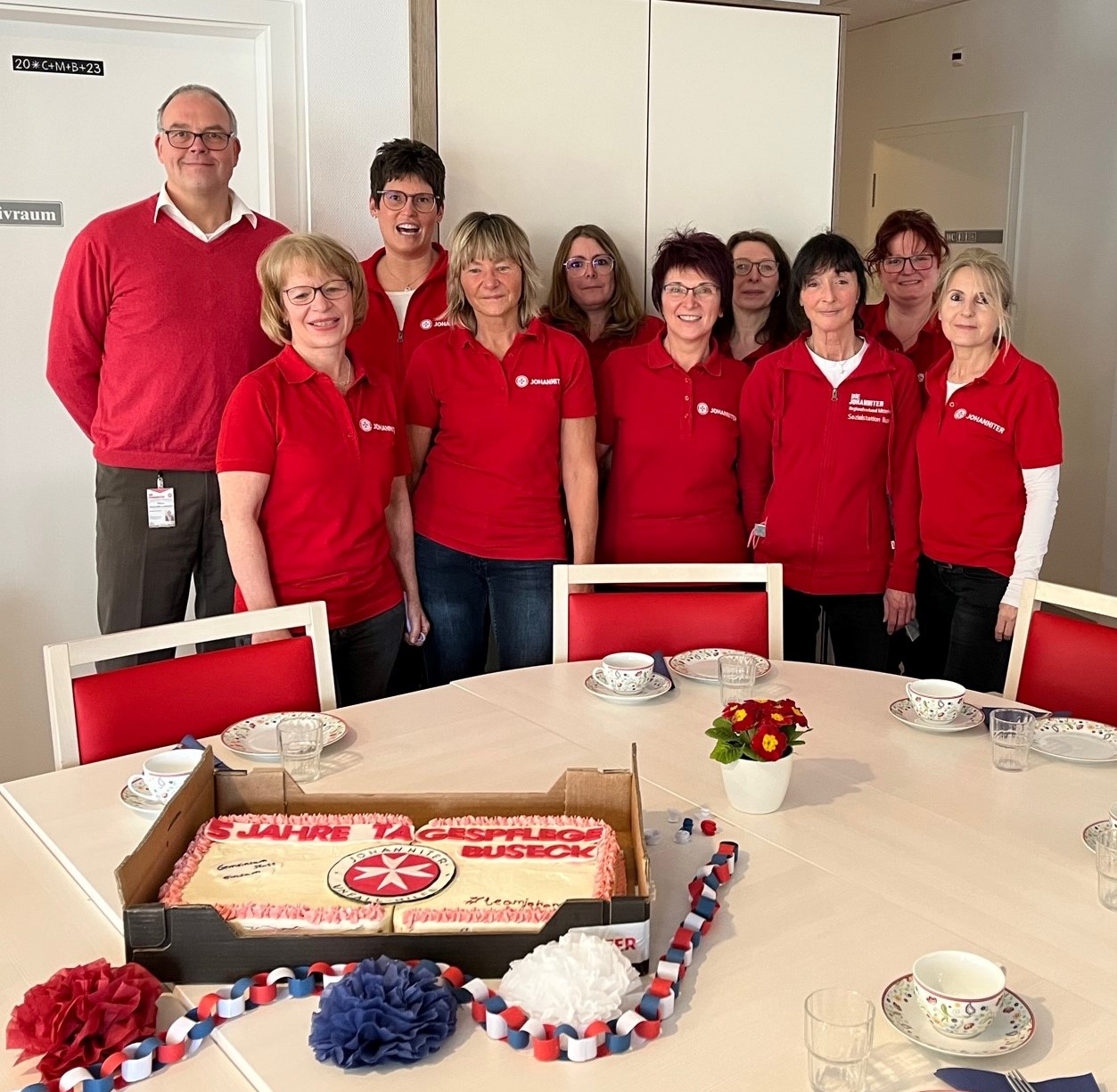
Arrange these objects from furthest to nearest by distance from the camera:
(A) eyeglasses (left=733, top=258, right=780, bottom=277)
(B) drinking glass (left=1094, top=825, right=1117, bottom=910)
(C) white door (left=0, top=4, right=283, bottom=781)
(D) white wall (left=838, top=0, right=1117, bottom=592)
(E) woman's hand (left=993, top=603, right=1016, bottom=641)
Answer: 1. (D) white wall (left=838, top=0, right=1117, bottom=592)
2. (A) eyeglasses (left=733, top=258, right=780, bottom=277)
3. (C) white door (left=0, top=4, right=283, bottom=781)
4. (E) woman's hand (left=993, top=603, right=1016, bottom=641)
5. (B) drinking glass (left=1094, top=825, right=1117, bottom=910)

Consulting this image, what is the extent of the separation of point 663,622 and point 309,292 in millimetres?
1012

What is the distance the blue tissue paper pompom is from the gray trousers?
208 centimetres

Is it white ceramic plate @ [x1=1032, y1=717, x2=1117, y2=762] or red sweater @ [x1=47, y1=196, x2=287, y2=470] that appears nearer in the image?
white ceramic plate @ [x1=1032, y1=717, x2=1117, y2=762]

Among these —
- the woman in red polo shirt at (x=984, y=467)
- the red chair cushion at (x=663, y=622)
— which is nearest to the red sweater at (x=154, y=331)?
the red chair cushion at (x=663, y=622)

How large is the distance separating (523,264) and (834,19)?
1.79 meters

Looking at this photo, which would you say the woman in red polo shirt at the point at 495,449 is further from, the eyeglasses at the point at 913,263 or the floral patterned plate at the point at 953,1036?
the floral patterned plate at the point at 953,1036

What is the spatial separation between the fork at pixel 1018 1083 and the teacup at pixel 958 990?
0.06 metres

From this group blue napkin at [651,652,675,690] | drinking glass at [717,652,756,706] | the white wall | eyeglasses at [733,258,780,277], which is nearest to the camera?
drinking glass at [717,652,756,706]

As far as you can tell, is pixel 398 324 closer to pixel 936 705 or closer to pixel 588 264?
pixel 588 264

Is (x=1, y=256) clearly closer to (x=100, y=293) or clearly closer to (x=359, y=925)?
(x=100, y=293)

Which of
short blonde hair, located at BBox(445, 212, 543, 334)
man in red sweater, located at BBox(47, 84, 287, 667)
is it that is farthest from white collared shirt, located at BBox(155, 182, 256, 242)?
short blonde hair, located at BBox(445, 212, 543, 334)

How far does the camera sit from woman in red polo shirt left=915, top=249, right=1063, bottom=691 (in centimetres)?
301

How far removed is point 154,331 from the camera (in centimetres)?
304

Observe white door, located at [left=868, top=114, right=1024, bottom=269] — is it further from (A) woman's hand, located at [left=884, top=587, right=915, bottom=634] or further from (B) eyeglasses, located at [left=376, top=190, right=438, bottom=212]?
(B) eyeglasses, located at [left=376, top=190, right=438, bottom=212]
